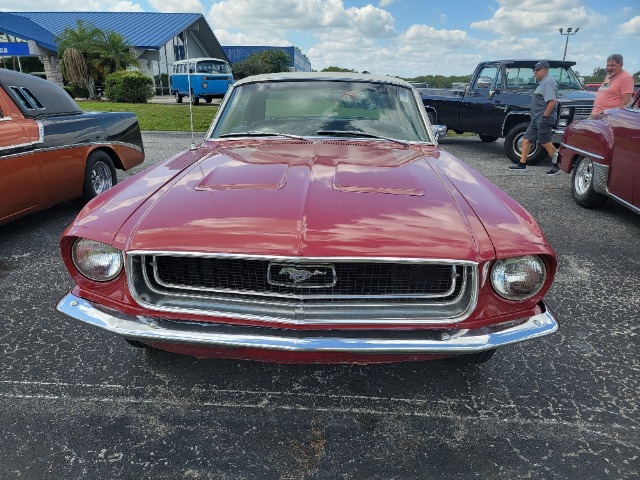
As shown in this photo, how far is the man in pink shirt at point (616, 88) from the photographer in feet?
22.3

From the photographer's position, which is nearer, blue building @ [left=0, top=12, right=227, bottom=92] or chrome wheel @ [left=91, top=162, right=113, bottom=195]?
chrome wheel @ [left=91, top=162, right=113, bottom=195]

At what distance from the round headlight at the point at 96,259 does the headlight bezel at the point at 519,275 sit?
147 centimetres

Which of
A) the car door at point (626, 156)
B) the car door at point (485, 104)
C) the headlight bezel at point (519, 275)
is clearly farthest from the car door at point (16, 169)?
the car door at point (485, 104)

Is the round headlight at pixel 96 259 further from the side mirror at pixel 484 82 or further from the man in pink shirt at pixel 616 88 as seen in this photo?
the side mirror at pixel 484 82

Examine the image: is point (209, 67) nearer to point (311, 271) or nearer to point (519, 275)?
point (311, 271)

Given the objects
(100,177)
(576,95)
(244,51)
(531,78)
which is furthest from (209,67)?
(244,51)

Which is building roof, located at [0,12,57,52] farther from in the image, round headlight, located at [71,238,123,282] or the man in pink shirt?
round headlight, located at [71,238,123,282]

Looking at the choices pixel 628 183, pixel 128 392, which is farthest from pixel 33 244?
pixel 628 183

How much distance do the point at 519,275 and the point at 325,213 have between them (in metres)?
0.79

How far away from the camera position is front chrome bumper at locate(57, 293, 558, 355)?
70.5 inches

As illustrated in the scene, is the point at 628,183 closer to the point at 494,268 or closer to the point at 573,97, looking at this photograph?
the point at 494,268

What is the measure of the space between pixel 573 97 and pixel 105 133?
7223 millimetres

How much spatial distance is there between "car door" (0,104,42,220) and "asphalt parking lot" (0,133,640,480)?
1.26 meters

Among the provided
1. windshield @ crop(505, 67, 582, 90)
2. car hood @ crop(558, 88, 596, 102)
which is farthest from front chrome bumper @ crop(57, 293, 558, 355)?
windshield @ crop(505, 67, 582, 90)
